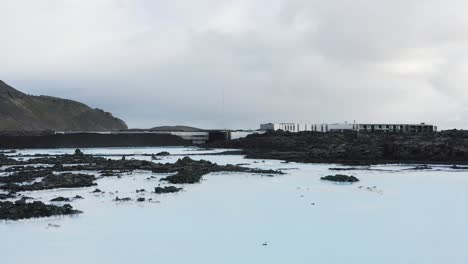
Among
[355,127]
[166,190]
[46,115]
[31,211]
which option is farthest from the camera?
[46,115]

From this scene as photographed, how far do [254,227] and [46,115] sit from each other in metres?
100

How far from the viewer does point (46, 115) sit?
103188mm

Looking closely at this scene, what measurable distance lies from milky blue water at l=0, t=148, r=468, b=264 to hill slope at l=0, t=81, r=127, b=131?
81.9 metres

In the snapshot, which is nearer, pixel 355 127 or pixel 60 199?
pixel 60 199

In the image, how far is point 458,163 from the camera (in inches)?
1069

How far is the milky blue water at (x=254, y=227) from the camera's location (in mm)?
7945

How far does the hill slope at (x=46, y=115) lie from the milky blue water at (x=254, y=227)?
3223 inches

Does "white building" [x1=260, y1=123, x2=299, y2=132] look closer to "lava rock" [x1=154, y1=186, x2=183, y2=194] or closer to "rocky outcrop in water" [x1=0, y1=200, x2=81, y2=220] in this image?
"lava rock" [x1=154, y1=186, x2=183, y2=194]

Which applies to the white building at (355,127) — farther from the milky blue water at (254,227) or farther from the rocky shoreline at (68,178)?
the milky blue water at (254,227)

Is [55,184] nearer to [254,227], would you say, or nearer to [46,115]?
[254,227]

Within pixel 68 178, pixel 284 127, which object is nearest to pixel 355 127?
pixel 284 127

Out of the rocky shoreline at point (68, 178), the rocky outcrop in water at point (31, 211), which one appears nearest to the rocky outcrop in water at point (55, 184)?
the rocky shoreline at point (68, 178)

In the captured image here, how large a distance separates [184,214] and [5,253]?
4.27 metres

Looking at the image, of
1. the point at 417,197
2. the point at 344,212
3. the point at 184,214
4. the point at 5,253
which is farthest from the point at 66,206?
the point at 417,197
